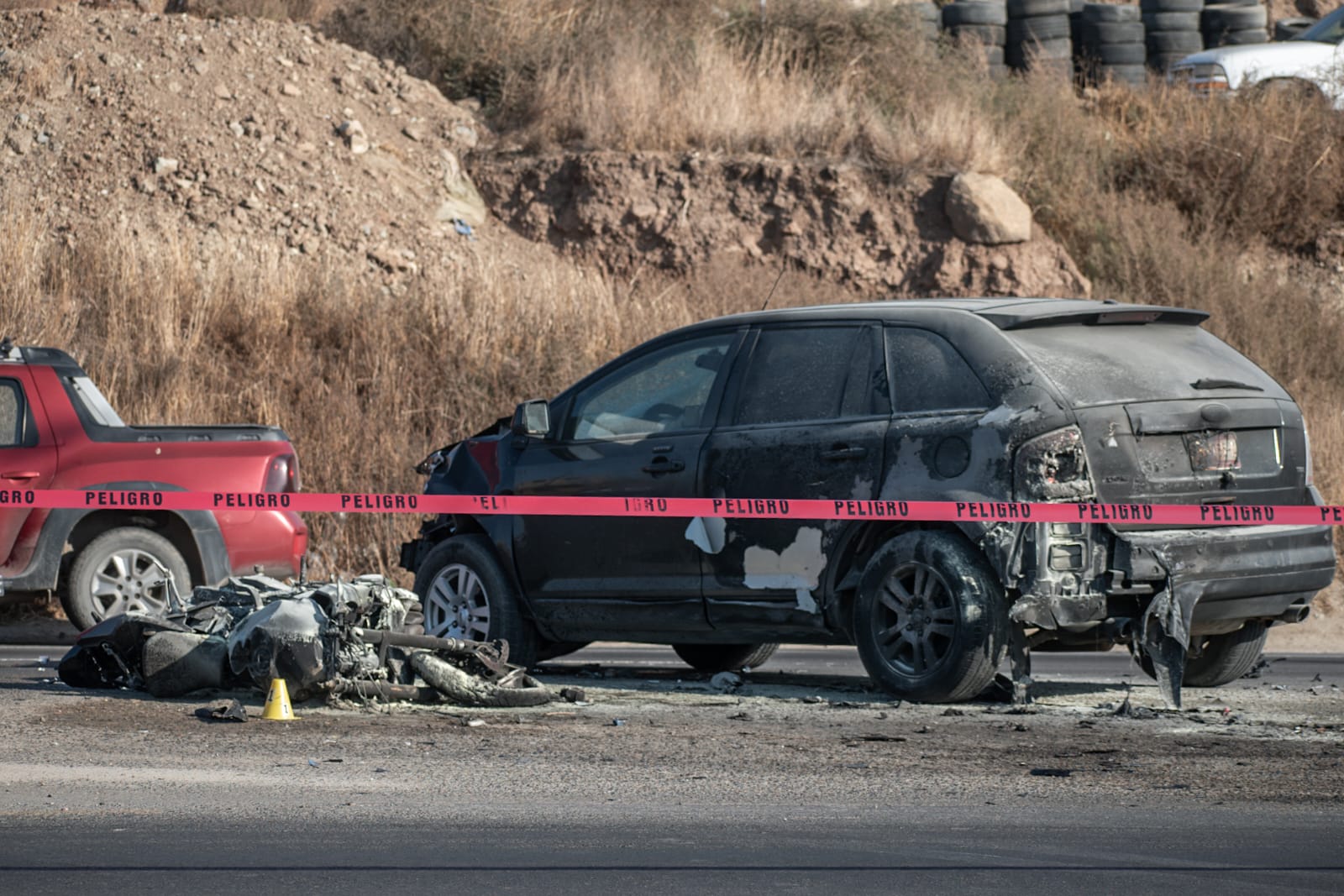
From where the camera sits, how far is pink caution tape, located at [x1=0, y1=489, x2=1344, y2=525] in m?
7.73

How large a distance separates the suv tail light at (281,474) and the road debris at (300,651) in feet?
9.03

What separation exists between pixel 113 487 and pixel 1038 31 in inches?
811

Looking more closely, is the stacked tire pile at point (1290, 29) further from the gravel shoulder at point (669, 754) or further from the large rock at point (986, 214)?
the gravel shoulder at point (669, 754)

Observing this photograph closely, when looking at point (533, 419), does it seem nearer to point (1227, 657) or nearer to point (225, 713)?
point (225, 713)

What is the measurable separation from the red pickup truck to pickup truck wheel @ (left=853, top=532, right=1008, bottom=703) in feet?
15.6

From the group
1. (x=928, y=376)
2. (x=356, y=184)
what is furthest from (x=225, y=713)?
(x=356, y=184)

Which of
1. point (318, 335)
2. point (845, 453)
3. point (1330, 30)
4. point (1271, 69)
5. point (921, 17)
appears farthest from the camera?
point (921, 17)

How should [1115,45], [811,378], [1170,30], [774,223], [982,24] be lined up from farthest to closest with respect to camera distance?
1. [1170,30]
2. [1115,45]
3. [982,24]
4. [774,223]
5. [811,378]

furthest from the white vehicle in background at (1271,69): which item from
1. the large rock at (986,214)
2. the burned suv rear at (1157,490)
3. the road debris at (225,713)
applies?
the road debris at (225,713)

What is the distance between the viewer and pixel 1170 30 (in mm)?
29266

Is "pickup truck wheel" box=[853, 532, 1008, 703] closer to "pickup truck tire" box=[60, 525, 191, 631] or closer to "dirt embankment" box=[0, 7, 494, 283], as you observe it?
"pickup truck tire" box=[60, 525, 191, 631]

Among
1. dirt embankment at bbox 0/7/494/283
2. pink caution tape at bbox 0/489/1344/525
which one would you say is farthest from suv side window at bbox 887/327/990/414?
dirt embankment at bbox 0/7/494/283

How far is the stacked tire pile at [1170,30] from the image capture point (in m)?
29.1

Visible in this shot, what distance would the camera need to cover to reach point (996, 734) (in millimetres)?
7355
